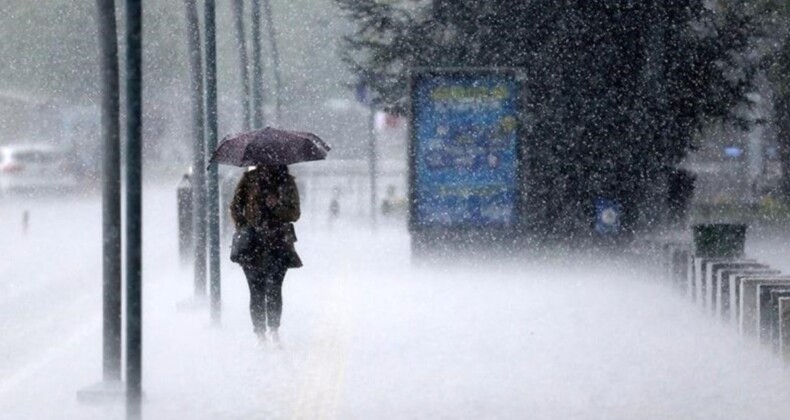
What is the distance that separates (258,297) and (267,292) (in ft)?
0.30

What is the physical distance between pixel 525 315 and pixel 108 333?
6.48 metres

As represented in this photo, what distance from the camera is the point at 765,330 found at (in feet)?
45.9

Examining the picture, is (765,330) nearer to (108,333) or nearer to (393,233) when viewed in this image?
(108,333)

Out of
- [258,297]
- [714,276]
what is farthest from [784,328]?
[258,297]

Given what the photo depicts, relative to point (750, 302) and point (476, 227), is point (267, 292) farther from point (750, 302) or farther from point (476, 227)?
point (476, 227)

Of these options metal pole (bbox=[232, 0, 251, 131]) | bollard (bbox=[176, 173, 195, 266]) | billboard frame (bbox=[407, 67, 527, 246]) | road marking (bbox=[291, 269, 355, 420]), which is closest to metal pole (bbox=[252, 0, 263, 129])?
metal pole (bbox=[232, 0, 251, 131])

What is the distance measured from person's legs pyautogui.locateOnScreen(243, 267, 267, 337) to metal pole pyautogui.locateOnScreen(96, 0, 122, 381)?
2794 mm

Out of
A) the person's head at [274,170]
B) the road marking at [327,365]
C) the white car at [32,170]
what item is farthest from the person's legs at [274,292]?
the white car at [32,170]

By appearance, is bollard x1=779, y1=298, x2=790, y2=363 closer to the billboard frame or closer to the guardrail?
the guardrail

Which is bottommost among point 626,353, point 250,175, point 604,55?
point 626,353

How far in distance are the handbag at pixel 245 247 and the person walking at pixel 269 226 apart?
0.05ft

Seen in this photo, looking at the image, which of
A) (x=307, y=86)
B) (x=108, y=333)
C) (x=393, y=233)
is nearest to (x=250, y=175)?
(x=108, y=333)

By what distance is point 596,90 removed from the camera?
83.5ft

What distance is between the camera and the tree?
25234mm
